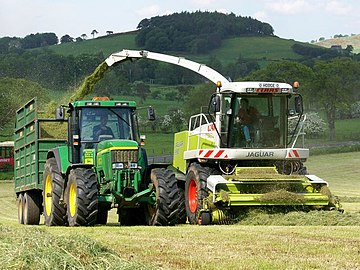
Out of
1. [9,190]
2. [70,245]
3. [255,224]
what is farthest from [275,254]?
[9,190]

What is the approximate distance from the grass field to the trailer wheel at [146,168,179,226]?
1.70m

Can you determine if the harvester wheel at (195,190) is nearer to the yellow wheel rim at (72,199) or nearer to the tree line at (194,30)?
the yellow wheel rim at (72,199)

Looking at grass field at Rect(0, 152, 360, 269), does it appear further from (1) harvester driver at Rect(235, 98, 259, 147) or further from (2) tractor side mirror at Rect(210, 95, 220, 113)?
(1) harvester driver at Rect(235, 98, 259, 147)

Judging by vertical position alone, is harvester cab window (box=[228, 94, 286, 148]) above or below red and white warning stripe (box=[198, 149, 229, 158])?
above

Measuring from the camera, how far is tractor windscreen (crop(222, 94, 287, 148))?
15938 millimetres

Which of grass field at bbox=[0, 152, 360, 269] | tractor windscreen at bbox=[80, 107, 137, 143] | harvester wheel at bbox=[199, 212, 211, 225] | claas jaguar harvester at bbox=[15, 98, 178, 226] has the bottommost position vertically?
harvester wheel at bbox=[199, 212, 211, 225]

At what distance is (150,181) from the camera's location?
47.1 feet

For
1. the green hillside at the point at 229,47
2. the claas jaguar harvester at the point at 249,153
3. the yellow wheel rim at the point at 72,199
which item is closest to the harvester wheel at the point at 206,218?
the claas jaguar harvester at the point at 249,153

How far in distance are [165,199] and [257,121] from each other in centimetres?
315

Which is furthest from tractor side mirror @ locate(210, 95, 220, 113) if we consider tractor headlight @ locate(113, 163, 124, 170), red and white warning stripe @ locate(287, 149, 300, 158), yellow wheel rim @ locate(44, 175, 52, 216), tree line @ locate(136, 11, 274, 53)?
tree line @ locate(136, 11, 274, 53)

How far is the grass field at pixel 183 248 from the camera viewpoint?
706 cm

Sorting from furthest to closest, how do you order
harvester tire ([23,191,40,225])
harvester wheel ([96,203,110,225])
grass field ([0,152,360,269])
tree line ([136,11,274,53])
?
1. tree line ([136,11,274,53])
2. harvester tire ([23,191,40,225])
3. harvester wheel ([96,203,110,225])
4. grass field ([0,152,360,269])

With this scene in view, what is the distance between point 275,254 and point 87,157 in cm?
639

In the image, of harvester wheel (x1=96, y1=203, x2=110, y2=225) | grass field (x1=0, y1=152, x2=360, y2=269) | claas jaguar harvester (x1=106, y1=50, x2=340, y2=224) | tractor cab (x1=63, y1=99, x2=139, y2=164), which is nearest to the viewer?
grass field (x1=0, y1=152, x2=360, y2=269)
